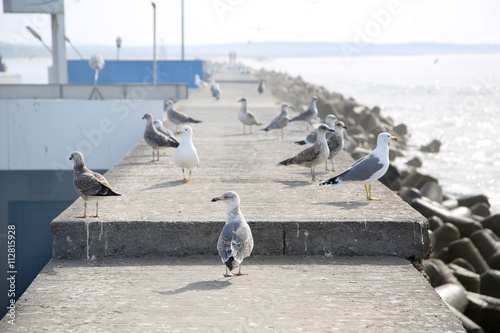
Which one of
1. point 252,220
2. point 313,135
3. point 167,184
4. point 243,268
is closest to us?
point 243,268

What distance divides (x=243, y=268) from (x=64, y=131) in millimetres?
14902

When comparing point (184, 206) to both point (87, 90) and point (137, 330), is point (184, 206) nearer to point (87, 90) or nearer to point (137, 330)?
point (137, 330)

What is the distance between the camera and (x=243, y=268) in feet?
22.6

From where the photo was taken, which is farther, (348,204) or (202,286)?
(348,204)

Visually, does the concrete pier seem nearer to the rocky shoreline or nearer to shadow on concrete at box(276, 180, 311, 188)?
shadow on concrete at box(276, 180, 311, 188)

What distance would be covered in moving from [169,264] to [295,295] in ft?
5.53

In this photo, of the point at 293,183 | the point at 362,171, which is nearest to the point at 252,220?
the point at 362,171

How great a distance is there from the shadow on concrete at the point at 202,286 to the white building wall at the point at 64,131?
1459 centimetres

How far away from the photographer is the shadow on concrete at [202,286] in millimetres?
6141

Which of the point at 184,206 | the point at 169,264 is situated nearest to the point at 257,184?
the point at 184,206

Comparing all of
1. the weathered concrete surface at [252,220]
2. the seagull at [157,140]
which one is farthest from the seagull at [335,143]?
the seagull at [157,140]

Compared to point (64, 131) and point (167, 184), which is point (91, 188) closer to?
point (167, 184)

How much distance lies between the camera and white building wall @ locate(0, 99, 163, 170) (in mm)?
20016

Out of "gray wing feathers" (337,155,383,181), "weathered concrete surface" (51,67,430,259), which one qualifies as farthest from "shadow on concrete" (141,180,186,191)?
"gray wing feathers" (337,155,383,181)
